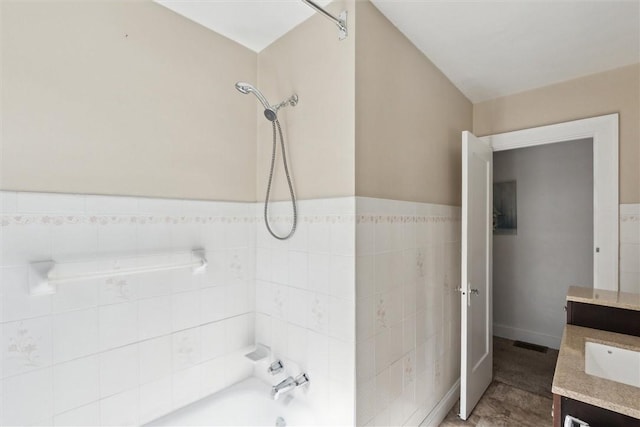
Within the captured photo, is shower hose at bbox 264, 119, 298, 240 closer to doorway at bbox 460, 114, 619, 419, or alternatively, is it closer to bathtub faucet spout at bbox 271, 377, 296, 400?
bathtub faucet spout at bbox 271, 377, 296, 400

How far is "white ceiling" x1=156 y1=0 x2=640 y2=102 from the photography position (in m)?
1.46

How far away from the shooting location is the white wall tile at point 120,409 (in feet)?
4.20

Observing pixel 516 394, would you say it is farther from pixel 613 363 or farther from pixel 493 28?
pixel 493 28

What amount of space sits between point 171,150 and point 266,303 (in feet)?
3.23

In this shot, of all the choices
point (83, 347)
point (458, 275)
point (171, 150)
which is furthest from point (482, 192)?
point (83, 347)

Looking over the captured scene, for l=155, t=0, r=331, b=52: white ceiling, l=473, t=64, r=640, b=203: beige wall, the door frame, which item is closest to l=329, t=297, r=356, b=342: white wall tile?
l=155, t=0, r=331, b=52: white ceiling

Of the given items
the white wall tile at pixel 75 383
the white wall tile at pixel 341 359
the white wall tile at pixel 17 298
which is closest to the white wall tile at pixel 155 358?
the white wall tile at pixel 75 383

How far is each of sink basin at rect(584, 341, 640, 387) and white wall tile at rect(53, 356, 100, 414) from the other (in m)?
2.00

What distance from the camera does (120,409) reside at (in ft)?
4.33

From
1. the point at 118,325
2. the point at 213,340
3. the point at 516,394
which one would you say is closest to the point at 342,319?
the point at 213,340

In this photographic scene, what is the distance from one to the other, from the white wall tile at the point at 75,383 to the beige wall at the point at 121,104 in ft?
2.29

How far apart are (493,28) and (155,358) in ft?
7.82

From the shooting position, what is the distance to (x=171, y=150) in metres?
1.50

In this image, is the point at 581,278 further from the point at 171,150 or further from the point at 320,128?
the point at 171,150
